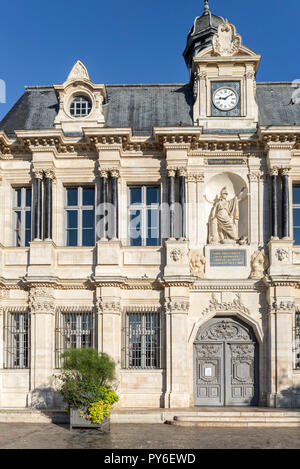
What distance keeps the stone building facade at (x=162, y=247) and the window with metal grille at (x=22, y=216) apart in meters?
0.07

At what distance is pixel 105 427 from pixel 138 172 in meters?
9.71

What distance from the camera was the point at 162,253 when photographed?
24.6 metres

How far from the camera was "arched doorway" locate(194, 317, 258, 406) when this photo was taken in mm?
24172

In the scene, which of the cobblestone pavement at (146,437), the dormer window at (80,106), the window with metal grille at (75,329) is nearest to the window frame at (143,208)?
the window with metal grille at (75,329)

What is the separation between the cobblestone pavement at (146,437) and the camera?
16.4 metres

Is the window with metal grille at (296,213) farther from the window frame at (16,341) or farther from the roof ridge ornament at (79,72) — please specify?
the window frame at (16,341)

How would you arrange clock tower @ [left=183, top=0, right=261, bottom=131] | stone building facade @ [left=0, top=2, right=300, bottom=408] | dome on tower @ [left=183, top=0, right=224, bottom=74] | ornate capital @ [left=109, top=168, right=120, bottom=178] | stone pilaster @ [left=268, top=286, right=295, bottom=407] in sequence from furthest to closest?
dome on tower @ [left=183, top=0, right=224, bottom=74], clock tower @ [left=183, top=0, right=261, bottom=131], ornate capital @ [left=109, top=168, right=120, bottom=178], stone building facade @ [left=0, top=2, right=300, bottom=408], stone pilaster @ [left=268, top=286, right=295, bottom=407]

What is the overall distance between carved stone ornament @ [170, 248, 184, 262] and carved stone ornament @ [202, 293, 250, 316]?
6.35ft

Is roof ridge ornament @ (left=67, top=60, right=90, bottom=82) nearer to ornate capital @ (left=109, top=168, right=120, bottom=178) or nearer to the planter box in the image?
ornate capital @ (left=109, top=168, right=120, bottom=178)

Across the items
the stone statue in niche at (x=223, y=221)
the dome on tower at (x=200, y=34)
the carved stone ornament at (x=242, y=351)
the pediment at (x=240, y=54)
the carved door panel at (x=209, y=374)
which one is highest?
the dome on tower at (x=200, y=34)

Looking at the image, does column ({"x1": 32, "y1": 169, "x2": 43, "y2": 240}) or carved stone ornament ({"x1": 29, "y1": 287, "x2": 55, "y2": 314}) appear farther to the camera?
column ({"x1": 32, "y1": 169, "x2": 43, "y2": 240})

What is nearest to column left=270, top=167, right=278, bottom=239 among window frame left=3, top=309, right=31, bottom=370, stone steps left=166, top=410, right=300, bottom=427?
stone steps left=166, top=410, right=300, bottom=427

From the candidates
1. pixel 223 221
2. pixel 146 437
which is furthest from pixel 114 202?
pixel 146 437
